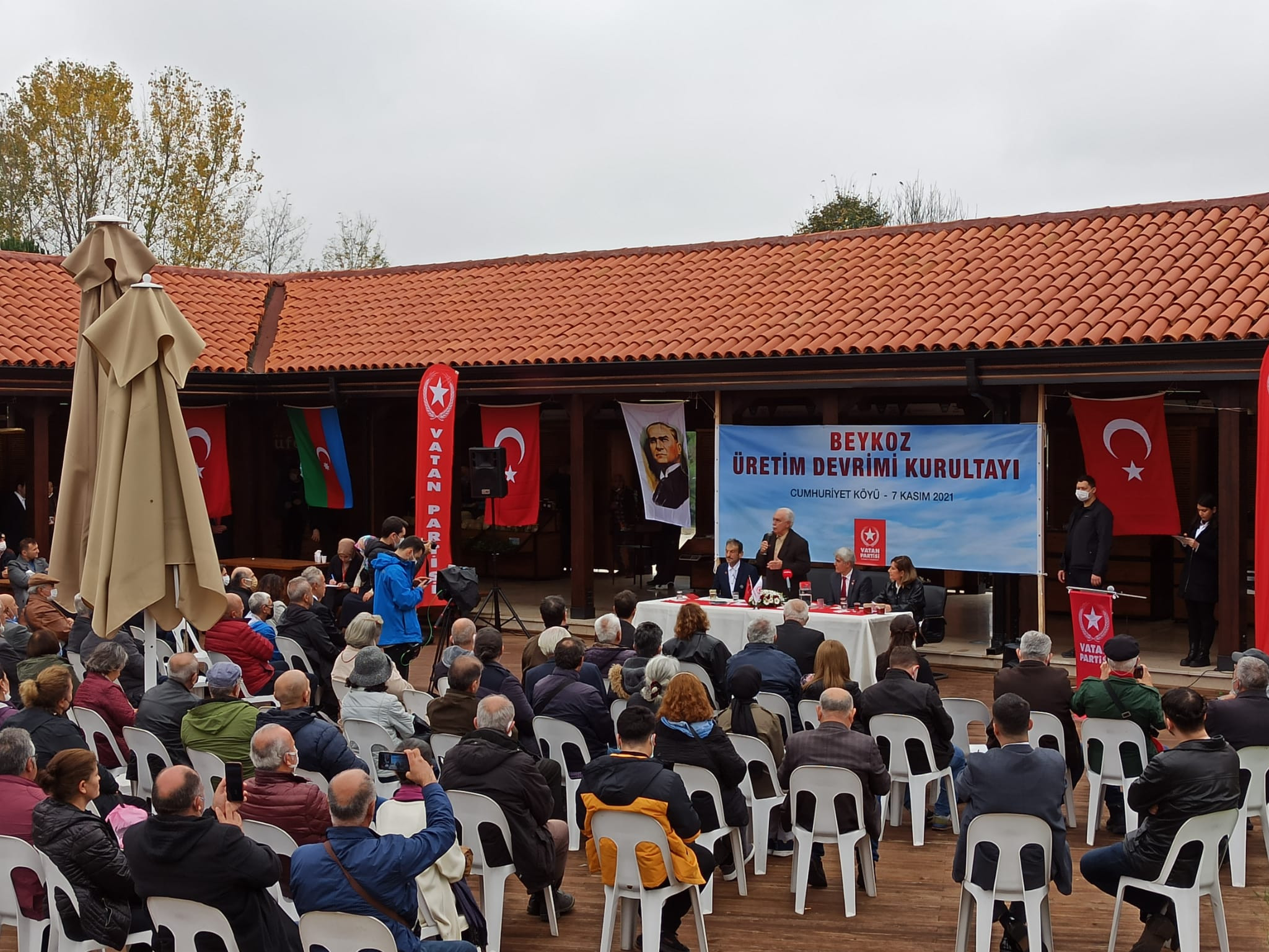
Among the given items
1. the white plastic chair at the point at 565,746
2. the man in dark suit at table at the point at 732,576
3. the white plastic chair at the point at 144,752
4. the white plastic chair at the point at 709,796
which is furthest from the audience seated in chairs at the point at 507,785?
the man in dark suit at table at the point at 732,576

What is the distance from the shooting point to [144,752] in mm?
6656

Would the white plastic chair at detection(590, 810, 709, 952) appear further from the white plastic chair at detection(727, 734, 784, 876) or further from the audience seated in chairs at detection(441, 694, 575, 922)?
the white plastic chair at detection(727, 734, 784, 876)

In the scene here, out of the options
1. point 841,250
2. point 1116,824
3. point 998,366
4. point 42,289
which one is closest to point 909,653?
point 1116,824

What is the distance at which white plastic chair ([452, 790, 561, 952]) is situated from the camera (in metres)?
5.65

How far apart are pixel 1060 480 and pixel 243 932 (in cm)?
1235

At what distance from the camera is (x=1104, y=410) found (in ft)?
39.8

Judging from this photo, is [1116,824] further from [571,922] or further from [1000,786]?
[571,922]

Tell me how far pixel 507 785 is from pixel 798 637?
3.51 m

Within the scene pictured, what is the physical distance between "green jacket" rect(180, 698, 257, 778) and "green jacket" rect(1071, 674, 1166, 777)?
446 centimetres

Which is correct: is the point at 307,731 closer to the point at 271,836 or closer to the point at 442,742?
the point at 442,742

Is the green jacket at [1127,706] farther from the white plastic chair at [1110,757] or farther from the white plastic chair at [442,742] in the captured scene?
the white plastic chair at [442,742]

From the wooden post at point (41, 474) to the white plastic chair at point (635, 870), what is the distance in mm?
11959

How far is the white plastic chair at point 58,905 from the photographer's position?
4.88 metres

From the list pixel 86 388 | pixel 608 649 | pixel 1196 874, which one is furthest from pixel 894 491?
pixel 86 388
